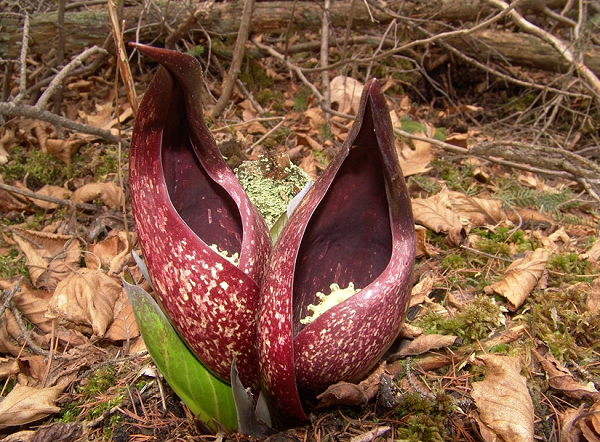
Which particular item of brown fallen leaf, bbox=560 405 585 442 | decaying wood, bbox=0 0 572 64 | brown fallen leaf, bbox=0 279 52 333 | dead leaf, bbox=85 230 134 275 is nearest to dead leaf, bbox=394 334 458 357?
brown fallen leaf, bbox=560 405 585 442

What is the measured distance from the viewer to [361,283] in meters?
1.61

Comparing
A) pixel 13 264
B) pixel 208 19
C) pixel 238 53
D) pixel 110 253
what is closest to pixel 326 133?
pixel 238 53

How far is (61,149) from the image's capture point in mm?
2785

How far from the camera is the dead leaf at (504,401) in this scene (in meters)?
1.27

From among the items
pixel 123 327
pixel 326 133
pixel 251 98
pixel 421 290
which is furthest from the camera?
pixel 251 98

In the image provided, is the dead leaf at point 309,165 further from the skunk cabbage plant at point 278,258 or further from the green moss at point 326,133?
the skunk cabbage plant at point 278,258

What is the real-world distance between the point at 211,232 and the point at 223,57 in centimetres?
253

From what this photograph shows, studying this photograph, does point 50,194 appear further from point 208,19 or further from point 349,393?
point 349,393

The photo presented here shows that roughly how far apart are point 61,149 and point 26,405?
181 cm

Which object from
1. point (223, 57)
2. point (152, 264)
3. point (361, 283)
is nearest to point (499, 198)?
point (361, 283)

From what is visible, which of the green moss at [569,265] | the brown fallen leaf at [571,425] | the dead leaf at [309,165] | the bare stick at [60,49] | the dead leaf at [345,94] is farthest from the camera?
the dead leaf at [345,94]

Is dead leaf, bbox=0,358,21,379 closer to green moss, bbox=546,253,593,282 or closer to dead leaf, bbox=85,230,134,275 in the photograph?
dead leaf, bbox=85,230,134,275

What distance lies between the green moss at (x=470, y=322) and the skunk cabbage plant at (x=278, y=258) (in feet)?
1.20

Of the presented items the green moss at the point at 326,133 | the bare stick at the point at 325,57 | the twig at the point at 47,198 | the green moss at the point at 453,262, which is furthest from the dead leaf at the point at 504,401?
the bare stick at the point at 325,57
